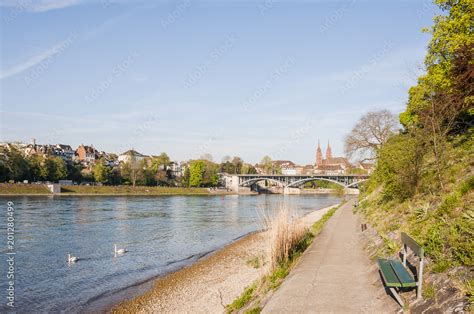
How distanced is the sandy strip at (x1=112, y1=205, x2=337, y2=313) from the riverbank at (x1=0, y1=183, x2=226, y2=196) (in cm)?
6534

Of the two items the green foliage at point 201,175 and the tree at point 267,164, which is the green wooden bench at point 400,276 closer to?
the green foliage at point 201,175

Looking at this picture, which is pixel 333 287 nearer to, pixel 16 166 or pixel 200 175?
pixel 16 166

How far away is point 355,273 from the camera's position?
1077cm

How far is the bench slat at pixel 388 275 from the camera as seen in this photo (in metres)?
7.51

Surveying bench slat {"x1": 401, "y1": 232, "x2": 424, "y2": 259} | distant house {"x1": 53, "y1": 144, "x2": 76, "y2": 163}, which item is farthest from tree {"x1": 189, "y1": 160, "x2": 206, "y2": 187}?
bench slat {"x1": 401, "y1": 232, "x2": 424, "y2": 259}

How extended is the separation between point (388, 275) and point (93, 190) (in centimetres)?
8972

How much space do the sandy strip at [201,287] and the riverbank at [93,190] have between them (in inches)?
2572

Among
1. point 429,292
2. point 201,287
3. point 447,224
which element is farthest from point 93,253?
point 429,292

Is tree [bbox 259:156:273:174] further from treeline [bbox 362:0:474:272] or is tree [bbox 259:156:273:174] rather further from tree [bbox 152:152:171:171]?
treeline [bbox 362:0:474:272]

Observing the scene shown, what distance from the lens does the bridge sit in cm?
10556

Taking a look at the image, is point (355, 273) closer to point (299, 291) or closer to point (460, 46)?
point (299, 291)

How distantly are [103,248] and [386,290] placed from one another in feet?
63.8

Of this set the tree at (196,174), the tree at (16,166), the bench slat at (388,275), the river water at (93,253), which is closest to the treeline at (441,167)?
the bench slat at (388,275)

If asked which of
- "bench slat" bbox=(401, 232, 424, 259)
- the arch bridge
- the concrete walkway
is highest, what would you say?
the arch bridge
